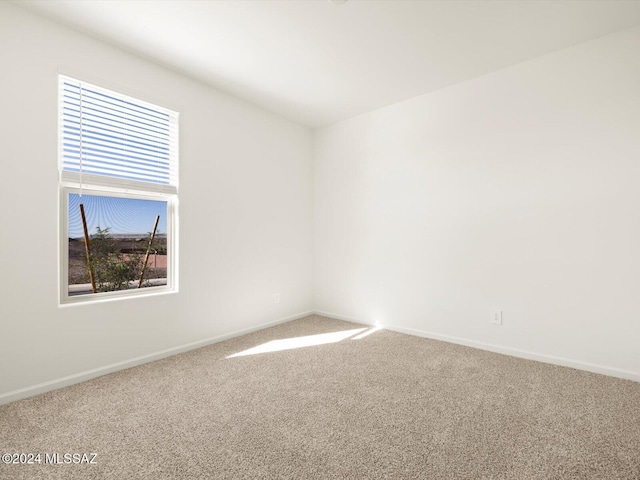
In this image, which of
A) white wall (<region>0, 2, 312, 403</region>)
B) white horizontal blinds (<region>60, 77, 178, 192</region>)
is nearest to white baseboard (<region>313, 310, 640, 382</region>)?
white wall (<region>0, 2, 312, 403</region>)

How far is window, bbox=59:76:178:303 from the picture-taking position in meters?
2.40

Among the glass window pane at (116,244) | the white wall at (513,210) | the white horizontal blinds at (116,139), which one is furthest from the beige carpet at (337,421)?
the white horizontal blinds at (116,139)

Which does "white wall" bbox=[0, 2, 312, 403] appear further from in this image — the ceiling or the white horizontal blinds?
the ceiling

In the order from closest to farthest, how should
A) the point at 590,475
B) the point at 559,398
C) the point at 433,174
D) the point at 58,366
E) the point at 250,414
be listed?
1. the point at 590,475
2. the point at 250,414
3. the point at 559,398
4. the point at 58,366
5. the point at 433,174

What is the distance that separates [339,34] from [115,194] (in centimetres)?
222

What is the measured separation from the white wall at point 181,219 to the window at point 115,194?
0.34 feet

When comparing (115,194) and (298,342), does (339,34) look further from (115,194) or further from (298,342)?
(298,342)

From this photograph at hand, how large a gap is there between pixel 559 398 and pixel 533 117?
88.2 inches

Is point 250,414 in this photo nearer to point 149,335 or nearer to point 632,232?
point 149,335

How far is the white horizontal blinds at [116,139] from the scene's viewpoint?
7.80 ft

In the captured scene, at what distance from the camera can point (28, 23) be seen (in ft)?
7.07

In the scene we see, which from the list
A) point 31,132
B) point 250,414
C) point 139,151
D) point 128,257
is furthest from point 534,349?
point 31,132

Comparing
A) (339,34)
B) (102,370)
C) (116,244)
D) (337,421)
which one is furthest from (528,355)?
(116,244)

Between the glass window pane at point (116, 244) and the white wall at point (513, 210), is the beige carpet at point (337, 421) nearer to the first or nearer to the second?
the white wall at point (513, 210)
